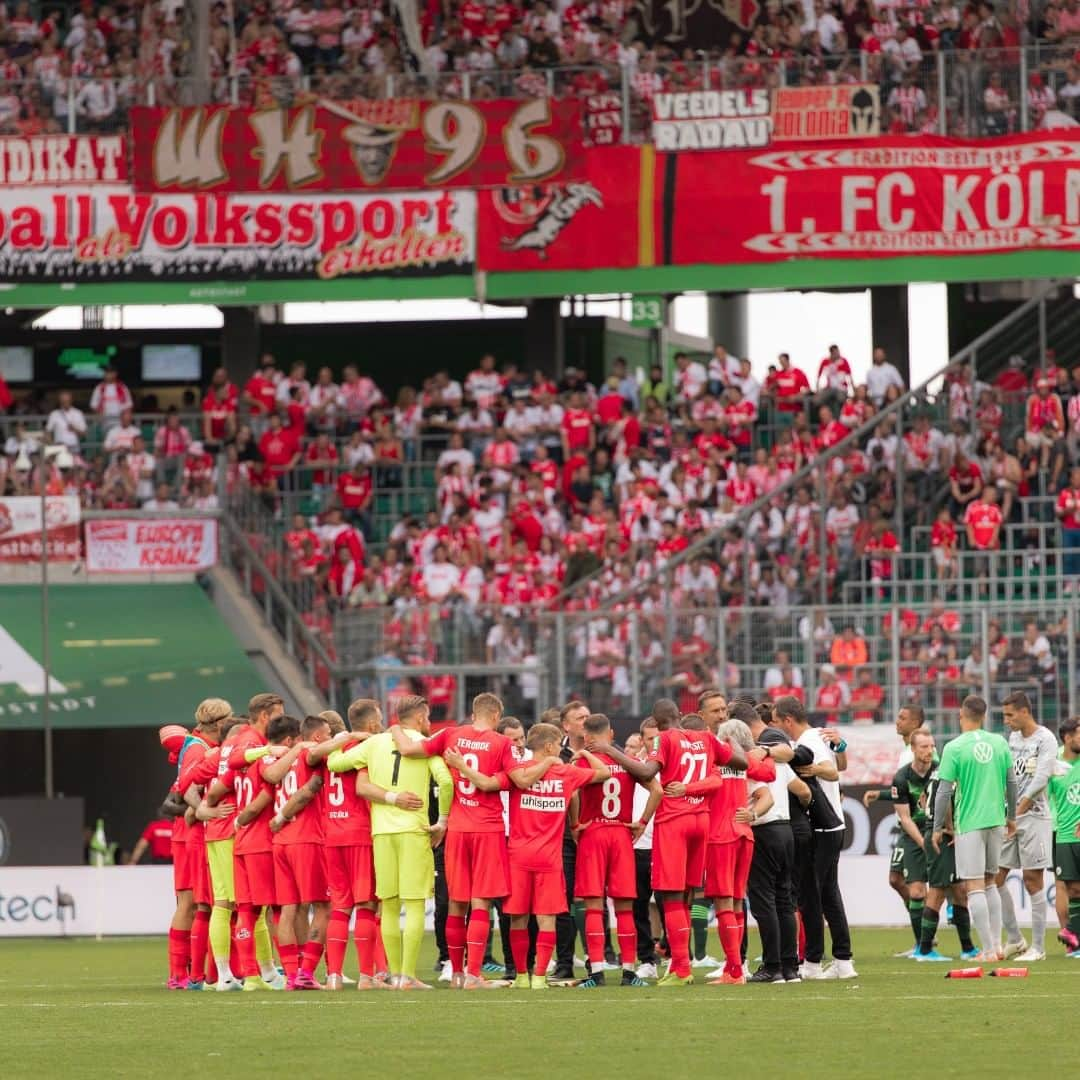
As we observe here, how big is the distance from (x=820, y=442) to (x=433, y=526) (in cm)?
526

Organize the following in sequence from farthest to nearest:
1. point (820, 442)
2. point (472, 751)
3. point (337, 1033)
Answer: point (820, 442)
point (472, 751)
point (337, 1033)

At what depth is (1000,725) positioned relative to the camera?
26469mm

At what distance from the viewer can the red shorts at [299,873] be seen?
16.6 m

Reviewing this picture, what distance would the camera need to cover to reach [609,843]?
16.4m

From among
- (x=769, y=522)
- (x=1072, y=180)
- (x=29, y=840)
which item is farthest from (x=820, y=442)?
(x=29, y=840)

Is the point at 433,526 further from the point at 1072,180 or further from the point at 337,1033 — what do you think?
the point at 337,1033

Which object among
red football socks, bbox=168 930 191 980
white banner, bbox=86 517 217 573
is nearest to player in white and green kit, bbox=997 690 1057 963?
red football socks, bbox=168 930 191 980

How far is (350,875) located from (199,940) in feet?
5.25

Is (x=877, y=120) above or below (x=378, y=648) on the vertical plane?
above

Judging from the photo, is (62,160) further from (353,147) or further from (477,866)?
(477,866)

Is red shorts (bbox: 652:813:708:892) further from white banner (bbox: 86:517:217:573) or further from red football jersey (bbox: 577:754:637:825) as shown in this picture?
white banner (bbox: 86:517:217:573)

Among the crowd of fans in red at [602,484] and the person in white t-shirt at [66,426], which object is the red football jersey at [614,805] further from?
the person in white t-shirt at [66,426]

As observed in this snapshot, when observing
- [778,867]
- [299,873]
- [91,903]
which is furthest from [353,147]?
[778,867]

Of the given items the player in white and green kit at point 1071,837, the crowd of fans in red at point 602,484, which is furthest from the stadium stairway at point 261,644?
the player in white and green kit at point 1071,837
